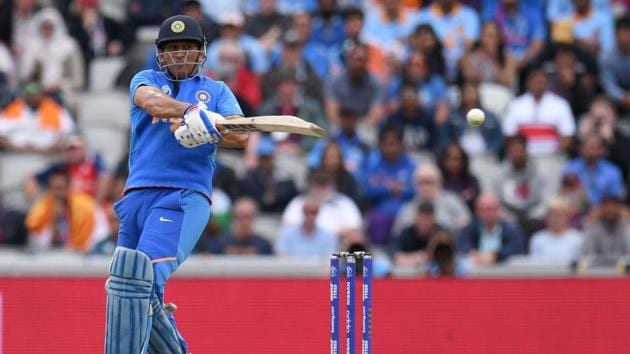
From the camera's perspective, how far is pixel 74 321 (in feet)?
30.9

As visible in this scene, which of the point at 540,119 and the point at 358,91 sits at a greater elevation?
the point at 358,91

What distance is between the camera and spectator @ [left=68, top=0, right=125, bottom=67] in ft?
50.2

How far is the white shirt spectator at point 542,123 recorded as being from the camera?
551 inches

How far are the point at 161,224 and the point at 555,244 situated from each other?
6021 mm

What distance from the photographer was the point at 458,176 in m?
13.1

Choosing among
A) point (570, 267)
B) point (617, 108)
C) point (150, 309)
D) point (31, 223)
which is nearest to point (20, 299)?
point (150, 309)

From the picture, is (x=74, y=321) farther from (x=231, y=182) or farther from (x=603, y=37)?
(x=603, y=37)

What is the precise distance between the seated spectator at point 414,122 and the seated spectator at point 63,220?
10.6 feet

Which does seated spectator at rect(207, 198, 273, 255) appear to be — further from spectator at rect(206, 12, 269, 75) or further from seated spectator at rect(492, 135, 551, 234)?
spectator at rect(206, 12, 269, 75)

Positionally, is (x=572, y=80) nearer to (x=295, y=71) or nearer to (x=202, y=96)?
(x=295, y=71)

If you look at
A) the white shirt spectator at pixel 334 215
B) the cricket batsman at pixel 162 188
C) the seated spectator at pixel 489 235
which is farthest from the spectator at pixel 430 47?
the cricket batsman at pixel 162 188

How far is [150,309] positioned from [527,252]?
232 inches

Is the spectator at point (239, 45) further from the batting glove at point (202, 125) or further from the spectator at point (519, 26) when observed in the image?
the batting glove at point (202, 125)

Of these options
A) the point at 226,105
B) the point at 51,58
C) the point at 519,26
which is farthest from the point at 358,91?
the point at 226,105
